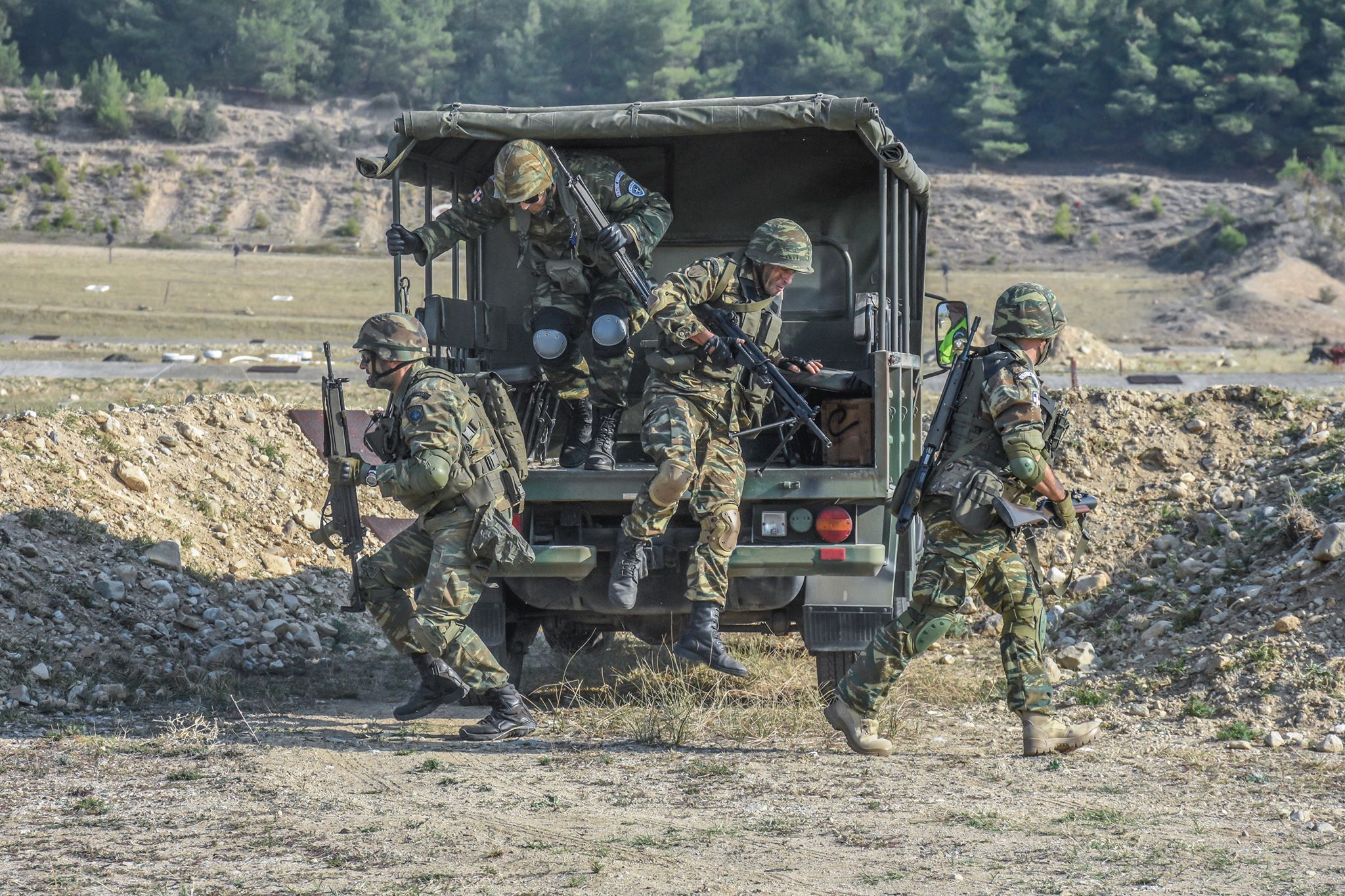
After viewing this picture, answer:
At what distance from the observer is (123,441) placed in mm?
10297

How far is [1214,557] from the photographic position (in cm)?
927

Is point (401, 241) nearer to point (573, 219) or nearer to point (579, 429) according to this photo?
point (573, 219)

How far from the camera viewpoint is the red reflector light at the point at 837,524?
22.5 ft

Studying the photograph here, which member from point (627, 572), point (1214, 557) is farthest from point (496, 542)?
point (1214, 557)

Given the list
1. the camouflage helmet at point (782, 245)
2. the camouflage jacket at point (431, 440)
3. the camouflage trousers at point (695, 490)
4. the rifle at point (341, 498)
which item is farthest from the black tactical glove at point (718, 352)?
the rifle at point (341, 498)

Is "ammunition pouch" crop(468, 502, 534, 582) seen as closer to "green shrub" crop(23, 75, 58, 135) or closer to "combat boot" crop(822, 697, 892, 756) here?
"combat boot" crop(822, 697, 892, 756)

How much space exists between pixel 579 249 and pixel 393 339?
1.48m

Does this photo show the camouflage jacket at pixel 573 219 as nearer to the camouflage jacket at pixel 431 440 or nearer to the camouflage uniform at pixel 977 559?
the camouflage jacket at pixel 431 440

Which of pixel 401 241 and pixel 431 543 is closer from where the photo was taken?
pixel 431 543

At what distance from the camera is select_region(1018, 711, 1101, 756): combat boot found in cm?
636

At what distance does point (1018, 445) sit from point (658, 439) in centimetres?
155

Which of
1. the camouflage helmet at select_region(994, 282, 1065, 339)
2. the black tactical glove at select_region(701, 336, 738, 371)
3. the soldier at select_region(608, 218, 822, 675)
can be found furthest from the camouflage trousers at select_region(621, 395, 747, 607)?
the camouflage helmet at select_region(994, 282, 1065, 339)

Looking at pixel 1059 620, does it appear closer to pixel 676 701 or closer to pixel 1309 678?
pixel 1309 678

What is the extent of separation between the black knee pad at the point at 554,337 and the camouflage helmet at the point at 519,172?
26.4 inches
